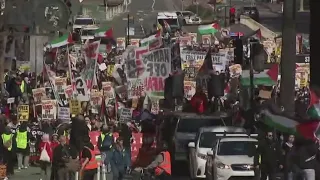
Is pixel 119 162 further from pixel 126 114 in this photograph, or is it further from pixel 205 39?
pixel 205 39

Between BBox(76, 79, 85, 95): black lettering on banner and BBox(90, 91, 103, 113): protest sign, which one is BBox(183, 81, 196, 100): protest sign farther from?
BBox(76, 79, 85, 95): black lettering on banner

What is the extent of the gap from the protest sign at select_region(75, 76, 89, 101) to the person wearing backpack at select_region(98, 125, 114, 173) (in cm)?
594

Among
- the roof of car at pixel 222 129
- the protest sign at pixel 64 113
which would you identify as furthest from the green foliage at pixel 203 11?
the roof of car at pixel 222 129

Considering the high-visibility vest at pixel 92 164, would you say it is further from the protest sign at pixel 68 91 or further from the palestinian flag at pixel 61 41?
the palestinian flag at pixel 61 41

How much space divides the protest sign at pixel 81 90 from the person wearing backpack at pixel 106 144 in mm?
5940

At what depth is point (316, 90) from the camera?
53.1 ft

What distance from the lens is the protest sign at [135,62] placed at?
89.6ft

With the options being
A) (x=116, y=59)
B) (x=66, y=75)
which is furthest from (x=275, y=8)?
(x=66, y=75)

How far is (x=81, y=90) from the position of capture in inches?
1200

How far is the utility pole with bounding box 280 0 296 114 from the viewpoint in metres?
24.2

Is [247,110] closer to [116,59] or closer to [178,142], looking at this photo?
[178,142]

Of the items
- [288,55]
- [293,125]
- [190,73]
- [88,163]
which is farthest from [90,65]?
[293,125]

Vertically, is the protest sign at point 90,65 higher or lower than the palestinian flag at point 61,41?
lower

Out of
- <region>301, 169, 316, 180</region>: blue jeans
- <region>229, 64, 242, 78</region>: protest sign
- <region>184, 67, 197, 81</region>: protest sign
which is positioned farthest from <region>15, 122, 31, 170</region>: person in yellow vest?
<region>301, 169, 316, 180</region>: blue jeans
